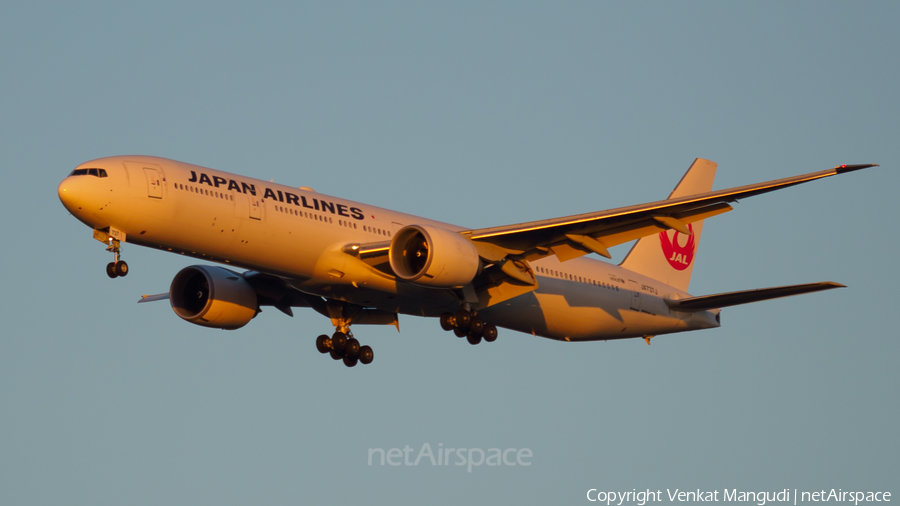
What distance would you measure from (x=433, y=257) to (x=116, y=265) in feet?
28.2

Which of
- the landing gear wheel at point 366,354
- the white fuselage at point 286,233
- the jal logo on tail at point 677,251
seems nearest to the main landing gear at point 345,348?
the landing gear wheel at point 366,354

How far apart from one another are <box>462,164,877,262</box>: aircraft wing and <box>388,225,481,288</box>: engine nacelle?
1.46 meters

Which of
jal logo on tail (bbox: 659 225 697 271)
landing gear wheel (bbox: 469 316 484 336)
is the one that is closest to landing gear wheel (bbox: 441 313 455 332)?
landing gear wheel (bbox: 469 316 484 336)

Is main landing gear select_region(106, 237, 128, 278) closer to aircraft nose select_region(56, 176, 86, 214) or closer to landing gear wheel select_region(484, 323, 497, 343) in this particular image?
aircraft nose select_region(56, 176, 86, 214)

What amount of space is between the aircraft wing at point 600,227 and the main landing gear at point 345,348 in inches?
263

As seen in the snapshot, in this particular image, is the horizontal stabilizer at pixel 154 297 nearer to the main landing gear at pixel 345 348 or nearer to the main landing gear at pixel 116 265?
the main landing gear at pixel 345 348

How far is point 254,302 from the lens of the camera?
3772 centimetres

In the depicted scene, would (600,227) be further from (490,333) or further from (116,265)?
(116,265)

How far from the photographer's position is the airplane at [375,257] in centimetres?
2973

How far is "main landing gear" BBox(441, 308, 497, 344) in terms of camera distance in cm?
3516

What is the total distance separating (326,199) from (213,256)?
4014 millimetres

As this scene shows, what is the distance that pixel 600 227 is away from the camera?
109ft

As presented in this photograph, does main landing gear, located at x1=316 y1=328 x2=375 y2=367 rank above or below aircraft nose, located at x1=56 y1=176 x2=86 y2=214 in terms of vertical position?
below

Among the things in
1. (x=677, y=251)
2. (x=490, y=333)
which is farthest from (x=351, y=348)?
(x=677, y=251)
